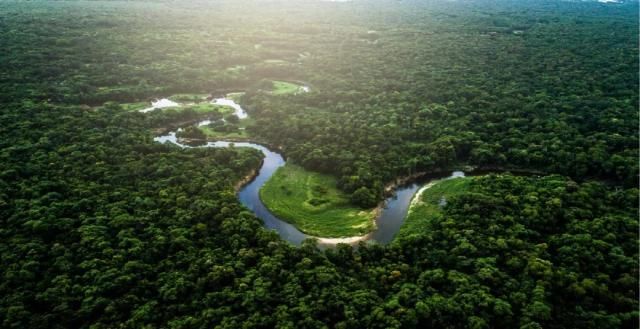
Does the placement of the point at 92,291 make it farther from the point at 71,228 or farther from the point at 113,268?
the point at 71,228

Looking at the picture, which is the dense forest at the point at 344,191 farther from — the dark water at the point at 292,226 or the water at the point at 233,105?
the water at the point at 233,105

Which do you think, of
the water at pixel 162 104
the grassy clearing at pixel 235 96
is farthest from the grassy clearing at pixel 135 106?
the grassy clearing at pixel 235 96

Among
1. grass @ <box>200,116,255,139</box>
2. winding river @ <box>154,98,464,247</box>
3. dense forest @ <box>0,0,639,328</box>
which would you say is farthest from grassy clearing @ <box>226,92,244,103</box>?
winding river @ <box>154,98,464,247</box>

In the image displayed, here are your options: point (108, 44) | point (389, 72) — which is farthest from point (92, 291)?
point (108, 44)

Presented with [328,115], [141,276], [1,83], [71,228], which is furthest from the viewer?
[1,83]

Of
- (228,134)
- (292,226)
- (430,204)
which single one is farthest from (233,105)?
(430,204)

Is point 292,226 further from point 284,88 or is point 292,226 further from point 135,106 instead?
point 284,88
